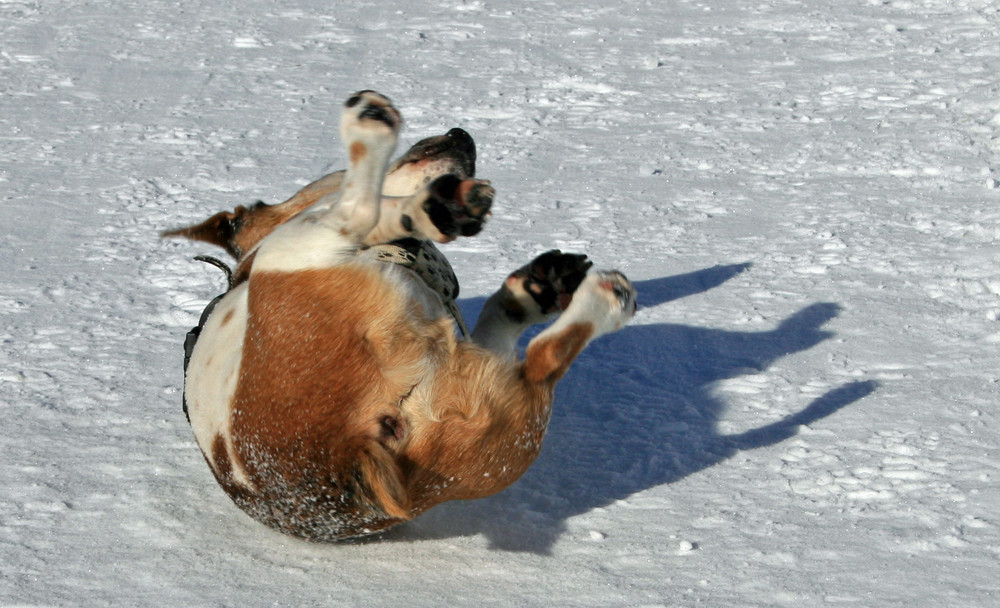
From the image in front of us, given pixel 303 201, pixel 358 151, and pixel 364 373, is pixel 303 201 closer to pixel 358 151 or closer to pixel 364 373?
pixel 358 151

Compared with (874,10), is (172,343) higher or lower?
lower

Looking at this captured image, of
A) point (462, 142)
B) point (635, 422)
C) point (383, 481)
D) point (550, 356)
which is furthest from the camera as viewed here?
point (462, 142)

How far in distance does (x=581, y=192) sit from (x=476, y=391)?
107 inches

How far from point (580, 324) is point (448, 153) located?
1084 mm

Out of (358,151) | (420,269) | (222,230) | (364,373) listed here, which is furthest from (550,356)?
(222,230)

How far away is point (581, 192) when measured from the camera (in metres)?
5.31

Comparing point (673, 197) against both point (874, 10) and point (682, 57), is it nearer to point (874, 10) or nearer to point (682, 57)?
point (682, 57)

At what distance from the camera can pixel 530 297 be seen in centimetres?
337

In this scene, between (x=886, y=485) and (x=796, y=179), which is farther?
(x=796, y=179)

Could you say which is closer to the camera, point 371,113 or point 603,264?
point 371,113

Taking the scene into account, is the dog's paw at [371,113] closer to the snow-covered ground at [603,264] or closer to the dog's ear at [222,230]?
the dog's ear at [222,230]

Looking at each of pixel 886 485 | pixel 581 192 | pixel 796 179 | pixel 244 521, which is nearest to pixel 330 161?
pixel 581 192

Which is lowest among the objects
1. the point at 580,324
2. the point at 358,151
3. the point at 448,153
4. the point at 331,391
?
the point at 331,391

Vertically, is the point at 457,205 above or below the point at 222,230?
above
